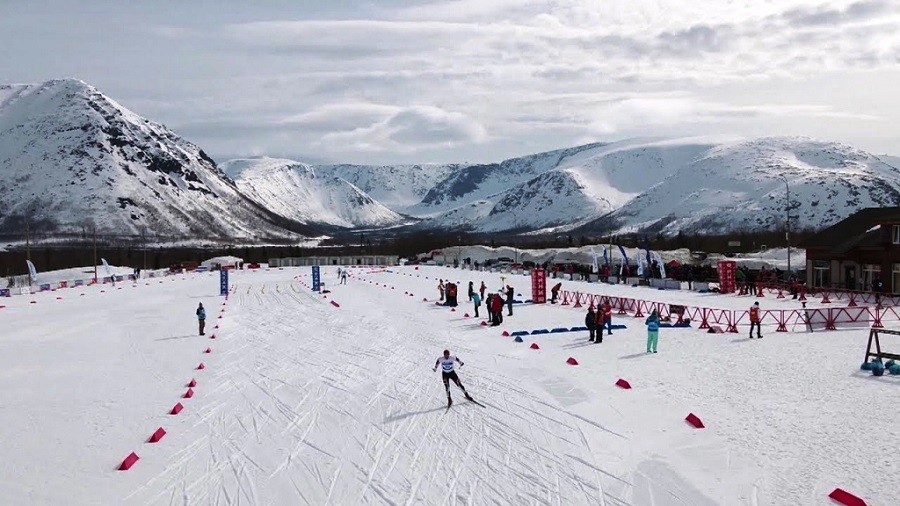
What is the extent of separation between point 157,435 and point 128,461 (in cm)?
194

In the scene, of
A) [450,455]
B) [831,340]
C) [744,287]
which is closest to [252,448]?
[450,455]

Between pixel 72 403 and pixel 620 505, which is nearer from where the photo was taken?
pixel 620 505

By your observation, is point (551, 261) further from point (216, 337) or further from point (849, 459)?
point (849, 459)

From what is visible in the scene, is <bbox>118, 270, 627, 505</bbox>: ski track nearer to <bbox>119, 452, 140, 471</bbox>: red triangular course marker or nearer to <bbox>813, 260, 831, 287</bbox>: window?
<bbox>119, 452, 140, 471</bbox>: red triangular course marker

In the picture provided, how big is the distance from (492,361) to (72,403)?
12.6m

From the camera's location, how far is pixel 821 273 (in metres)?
Answer: 51.2

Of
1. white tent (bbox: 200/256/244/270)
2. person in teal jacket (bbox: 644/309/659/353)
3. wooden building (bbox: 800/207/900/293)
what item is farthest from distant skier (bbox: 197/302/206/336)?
white tent (bbox: 200/256/244/270)

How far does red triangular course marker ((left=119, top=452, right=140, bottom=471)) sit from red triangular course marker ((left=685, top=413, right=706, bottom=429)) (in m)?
11.6

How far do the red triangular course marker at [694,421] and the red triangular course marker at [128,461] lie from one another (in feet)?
38.2

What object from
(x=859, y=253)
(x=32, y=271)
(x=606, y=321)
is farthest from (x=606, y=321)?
(x=32, y=271)

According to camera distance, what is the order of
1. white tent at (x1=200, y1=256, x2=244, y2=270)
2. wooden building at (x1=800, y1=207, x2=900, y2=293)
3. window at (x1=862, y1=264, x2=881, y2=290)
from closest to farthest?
wooden building at (x1=800, y1=207, x2=900, y2=293)
window at (x1=862, y1=264, x2=881, y2=290)
white tent at (x1=200, y1=256, x2=244, y2=270)

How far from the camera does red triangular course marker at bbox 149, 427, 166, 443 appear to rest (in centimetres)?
1687

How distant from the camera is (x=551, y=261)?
87.5 m

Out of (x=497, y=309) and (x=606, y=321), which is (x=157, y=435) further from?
(x=497, y=309)
